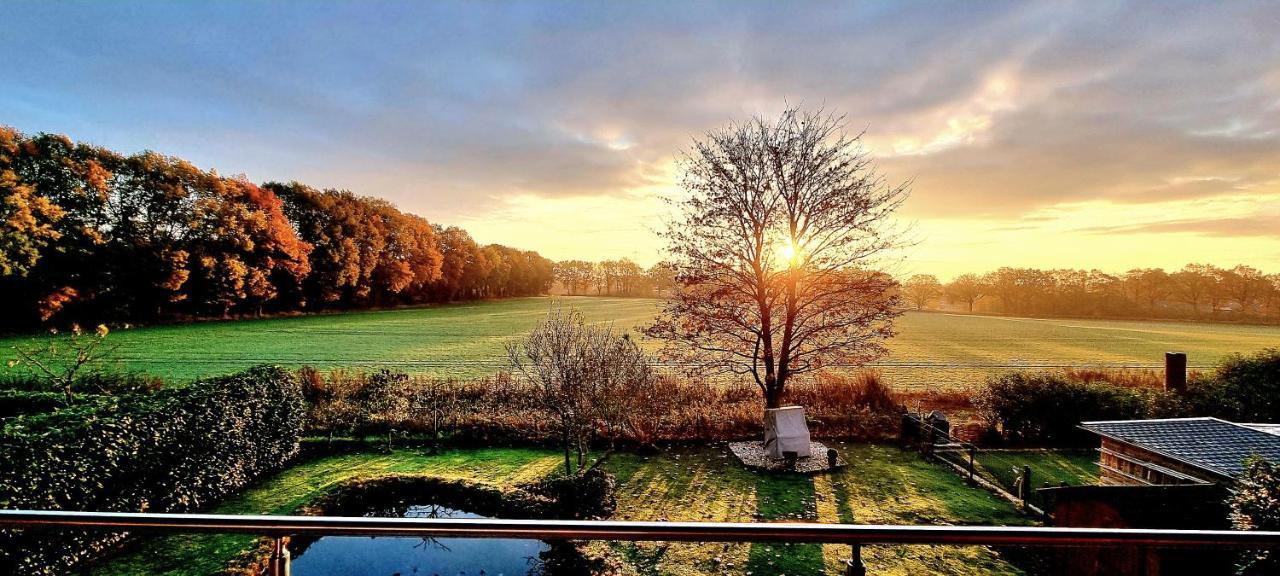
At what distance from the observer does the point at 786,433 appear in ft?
41.4

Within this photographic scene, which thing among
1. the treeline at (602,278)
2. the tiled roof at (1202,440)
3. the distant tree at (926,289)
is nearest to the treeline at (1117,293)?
the distant tree at (926,289)

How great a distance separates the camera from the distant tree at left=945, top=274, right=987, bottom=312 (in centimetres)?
5103

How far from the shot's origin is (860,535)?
4.51 ft

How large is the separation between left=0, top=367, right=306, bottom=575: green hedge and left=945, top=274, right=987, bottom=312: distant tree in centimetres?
5765

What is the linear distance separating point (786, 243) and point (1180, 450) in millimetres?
8718

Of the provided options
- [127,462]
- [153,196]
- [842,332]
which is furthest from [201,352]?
[842,332]

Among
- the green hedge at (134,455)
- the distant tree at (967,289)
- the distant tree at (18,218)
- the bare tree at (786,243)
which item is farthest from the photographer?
the distant tree at (967,289)

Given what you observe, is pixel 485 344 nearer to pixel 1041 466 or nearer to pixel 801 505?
pixel 801 505

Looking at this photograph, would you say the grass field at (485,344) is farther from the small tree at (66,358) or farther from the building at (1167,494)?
the building at (1167,494)

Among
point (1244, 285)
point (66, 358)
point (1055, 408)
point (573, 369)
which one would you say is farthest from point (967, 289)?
point (66, 358)

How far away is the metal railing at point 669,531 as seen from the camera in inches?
50.1

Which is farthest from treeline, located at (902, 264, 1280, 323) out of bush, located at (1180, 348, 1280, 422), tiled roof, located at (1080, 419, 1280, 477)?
tiled roof, located at (1080, 419, 1280, 477)

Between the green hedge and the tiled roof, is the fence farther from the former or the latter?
the green hedge

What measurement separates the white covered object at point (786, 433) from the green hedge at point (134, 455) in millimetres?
11965
